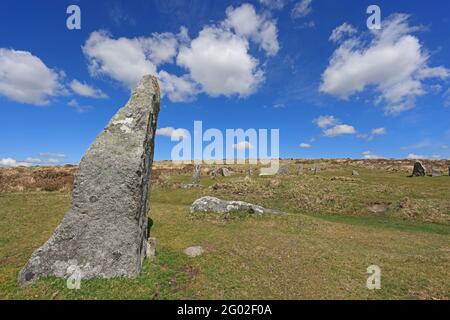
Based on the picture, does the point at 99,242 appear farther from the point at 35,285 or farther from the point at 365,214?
the point at 365,214

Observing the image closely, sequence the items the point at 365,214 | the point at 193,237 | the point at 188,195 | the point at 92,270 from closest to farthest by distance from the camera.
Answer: the point at 92,270 < the point at 193,237 < the point at 365,214 < the point at 188,195

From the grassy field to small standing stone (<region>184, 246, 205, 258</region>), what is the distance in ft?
1.05

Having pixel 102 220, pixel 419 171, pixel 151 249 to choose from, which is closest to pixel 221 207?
pixel 151 249

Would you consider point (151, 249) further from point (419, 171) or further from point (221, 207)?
point (419, 171)

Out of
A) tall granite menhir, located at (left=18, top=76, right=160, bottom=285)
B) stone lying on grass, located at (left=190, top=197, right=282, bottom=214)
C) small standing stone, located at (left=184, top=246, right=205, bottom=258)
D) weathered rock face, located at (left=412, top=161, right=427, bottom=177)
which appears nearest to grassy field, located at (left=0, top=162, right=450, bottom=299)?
small standing stone, located at (left=184, top=246, right=205, bottom=258)

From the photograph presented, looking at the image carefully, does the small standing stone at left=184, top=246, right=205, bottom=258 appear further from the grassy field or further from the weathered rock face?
the weathered rock face

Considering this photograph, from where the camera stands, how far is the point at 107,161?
34.5 feet

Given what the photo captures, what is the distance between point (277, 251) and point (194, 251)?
431 cm

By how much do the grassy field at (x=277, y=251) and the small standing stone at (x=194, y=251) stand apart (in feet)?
1.05

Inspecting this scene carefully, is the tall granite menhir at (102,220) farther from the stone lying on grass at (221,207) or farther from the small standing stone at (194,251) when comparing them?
the stone lying on grass at (221,207)

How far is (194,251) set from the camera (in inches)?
545

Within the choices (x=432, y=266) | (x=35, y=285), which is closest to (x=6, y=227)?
(x=35, y=285)

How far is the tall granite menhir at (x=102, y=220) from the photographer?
10031 mm

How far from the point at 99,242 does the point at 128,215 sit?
4.44ft
